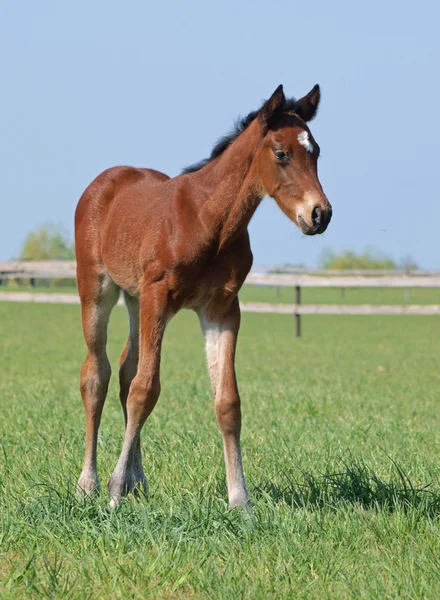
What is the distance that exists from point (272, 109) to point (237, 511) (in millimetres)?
2059

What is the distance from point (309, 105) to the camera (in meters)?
4.80

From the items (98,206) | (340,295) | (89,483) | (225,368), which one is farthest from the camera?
(340,295)

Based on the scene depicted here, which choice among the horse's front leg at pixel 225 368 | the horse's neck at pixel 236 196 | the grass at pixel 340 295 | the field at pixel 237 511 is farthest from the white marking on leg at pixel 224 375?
the grass at pixel 340 295

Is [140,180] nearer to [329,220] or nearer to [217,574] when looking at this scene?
[329,220]

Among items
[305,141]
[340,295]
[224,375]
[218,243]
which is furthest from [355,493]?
[340,295]

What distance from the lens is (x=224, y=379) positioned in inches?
193

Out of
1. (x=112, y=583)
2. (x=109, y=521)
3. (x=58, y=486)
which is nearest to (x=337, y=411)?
(x=58, y=486)

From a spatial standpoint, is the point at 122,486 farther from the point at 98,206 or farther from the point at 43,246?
the point at 43,246

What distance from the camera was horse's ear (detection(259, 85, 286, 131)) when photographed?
4.50 meters

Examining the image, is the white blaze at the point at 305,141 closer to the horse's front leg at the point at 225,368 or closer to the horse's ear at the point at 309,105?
the horse's ear at the point at 309,105

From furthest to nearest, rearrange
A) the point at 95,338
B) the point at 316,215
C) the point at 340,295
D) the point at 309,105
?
1. the point at 340,295
2. the point at 95,338
3. the point at 309,105
4. the point at 316,215

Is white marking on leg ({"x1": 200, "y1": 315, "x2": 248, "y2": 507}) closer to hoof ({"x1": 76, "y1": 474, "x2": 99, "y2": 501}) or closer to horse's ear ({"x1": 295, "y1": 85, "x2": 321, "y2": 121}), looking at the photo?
hoof ({"x1": 76, "y1": 474, "x2": 99, "y2": 501})

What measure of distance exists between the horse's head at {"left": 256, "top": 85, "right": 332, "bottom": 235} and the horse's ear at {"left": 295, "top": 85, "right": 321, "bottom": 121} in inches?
0.7

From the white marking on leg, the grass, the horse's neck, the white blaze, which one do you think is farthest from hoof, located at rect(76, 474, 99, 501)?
the grass
